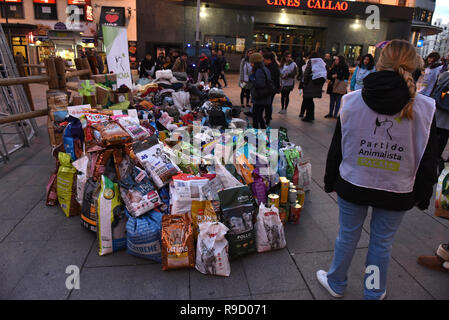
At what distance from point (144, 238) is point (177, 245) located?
0.31m

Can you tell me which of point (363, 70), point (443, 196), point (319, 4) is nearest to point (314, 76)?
point (363, 70)

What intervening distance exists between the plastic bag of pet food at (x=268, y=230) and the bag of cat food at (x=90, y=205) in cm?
158

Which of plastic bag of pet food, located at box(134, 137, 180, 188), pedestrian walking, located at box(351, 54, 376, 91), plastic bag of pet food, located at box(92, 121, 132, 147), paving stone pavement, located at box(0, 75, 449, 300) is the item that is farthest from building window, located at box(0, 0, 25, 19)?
plastic bag of pet food, located at box(134, 137, 180, 188)

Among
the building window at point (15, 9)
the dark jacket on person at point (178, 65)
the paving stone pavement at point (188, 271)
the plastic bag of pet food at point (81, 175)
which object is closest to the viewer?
the paving stone pavement at point (188, 271)

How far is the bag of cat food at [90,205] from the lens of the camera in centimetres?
306

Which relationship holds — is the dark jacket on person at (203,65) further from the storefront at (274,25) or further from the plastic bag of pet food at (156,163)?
A: the plastic bag of pet food at (156,163)

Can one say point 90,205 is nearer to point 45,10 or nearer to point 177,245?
point 177,245

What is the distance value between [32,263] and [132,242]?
878mm

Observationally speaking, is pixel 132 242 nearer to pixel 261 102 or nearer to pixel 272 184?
pixel 272 184

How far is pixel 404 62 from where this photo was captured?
188cm

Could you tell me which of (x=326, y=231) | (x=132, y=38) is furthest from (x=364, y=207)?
(x=132, y=38)

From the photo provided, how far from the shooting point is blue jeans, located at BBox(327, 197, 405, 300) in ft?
6.84

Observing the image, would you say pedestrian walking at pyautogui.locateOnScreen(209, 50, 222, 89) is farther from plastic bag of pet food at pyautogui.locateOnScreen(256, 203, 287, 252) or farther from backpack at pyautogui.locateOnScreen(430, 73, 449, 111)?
plastic bag of pet food at pyautogui.locateOnScreen(256, 203, 287, 252)

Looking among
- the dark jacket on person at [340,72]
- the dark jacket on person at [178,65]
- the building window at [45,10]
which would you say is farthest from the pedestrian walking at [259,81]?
the building window at [45,10]
